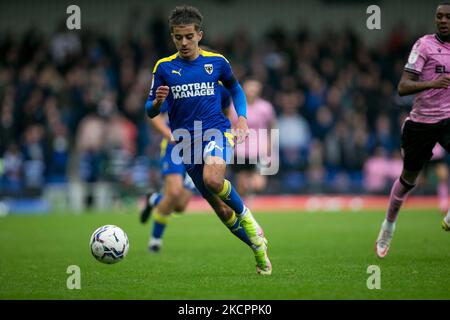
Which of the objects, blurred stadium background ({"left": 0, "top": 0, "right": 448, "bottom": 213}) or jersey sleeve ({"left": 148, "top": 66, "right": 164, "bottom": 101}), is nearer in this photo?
jersey sleeve ({"left": 148, "top": 66, "right": 164, "bottom": 101})

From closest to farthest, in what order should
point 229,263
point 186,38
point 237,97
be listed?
point 186,38
point 237,97
point 229,263

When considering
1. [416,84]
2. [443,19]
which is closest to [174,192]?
[416,84]

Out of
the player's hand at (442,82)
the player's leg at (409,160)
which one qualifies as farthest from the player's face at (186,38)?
the player's leg at (409,160)

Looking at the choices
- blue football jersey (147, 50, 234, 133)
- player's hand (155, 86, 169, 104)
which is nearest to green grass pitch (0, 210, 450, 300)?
blue football jersey (147, 50, 234, 133)

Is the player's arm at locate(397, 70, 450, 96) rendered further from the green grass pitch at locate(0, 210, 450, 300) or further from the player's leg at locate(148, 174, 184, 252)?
the player's leg at locate(148, 174, 184, 252)

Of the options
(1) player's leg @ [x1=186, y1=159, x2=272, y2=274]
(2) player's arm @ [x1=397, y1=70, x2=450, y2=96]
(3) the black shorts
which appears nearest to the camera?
(1) player's leg @ [x1=186, y1=159, x2=272, y2=274]

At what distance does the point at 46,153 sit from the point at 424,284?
15.7 meters

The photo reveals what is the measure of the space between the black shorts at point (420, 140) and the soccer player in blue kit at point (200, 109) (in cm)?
196

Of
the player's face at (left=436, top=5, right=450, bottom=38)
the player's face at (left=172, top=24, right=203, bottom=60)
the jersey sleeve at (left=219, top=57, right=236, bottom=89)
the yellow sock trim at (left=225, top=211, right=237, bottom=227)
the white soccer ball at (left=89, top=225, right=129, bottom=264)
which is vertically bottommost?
the white soccer ball at (left=89, top=225, right=129, bottom=264)

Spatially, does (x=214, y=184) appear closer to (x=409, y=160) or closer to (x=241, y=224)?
(x=241, y=224)

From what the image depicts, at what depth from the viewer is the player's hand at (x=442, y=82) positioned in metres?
8.54

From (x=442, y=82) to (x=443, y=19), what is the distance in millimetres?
725

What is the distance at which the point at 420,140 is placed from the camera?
359 inches

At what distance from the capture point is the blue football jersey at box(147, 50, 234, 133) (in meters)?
8.45
